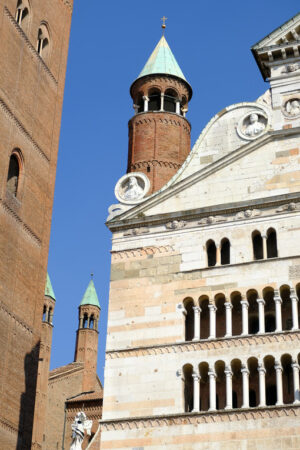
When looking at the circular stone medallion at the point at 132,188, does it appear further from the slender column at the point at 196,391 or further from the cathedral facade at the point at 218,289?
the slender column at the point at 196,391

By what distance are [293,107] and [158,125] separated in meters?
7.26

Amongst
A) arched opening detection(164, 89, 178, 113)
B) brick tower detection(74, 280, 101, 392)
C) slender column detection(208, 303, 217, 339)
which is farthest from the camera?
brick tower detection(74, 280, 101, 392)

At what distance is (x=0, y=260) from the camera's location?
22375 mm

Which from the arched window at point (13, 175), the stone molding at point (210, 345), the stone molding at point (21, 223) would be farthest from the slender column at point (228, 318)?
the arched window at point (13, 175)

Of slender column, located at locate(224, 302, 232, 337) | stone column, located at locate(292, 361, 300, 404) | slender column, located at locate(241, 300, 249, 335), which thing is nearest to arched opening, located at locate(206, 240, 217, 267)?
slender column, located at locate(224, 302, 232, 337)

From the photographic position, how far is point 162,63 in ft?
93.0

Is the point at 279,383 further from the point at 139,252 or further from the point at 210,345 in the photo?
the point at 139,252

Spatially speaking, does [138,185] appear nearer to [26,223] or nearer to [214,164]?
[214,164]

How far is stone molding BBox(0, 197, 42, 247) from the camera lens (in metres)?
23.0

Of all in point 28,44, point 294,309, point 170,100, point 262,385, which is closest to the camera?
point 262,385

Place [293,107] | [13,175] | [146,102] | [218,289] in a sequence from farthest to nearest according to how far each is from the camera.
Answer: [146,102], [13,175], [293,107], [218,289]

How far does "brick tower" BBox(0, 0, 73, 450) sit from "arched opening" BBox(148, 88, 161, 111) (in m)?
2.93

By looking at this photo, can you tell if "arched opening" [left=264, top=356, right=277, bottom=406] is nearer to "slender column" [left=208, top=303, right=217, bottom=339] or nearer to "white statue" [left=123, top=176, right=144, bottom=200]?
"slender column" [left=208, top=303, right=217, bottom=339]

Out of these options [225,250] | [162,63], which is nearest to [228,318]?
[225,250]
